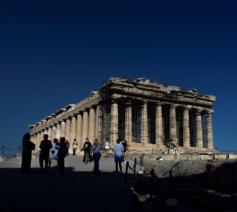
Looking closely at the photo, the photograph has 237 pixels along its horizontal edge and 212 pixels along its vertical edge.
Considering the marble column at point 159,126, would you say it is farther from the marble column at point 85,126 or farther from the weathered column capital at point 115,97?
the marble column at point 85,126

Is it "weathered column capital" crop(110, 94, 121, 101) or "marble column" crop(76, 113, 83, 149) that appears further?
"marble column" crop(76, 113, 83, 149)

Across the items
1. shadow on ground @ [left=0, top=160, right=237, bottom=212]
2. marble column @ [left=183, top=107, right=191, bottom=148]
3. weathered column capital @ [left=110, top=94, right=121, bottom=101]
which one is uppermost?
weathered column capital @ [left=110, top=94, right=121, bottom=101]

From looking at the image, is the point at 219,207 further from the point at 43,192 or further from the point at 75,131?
the point at 75,131

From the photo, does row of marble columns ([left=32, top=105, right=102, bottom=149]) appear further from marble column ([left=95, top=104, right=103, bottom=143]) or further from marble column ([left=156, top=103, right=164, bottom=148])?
marble column ([left=156, top=103, right=164, bottom=148])

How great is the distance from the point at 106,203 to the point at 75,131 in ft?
152

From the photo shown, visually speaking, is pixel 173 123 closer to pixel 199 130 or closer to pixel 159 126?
pixel 159 126

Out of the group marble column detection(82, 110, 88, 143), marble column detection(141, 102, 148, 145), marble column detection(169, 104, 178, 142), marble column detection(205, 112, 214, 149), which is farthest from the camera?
marble column detection(205, 112, 214, 149)

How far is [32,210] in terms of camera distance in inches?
469

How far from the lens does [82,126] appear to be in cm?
5709

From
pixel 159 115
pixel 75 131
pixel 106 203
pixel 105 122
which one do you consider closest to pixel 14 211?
pixel 106 203

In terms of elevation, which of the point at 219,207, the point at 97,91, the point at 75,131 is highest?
the point at 97,91

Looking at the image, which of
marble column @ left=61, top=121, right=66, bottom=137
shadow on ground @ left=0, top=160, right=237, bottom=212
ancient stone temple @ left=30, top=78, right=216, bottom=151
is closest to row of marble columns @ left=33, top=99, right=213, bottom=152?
ancient stone temple @ left=30, top=78, right=216, bottom=151

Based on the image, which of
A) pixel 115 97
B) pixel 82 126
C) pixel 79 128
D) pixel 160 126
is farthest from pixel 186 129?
pixel 79 128

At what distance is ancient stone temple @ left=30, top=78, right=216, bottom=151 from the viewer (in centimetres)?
4931
